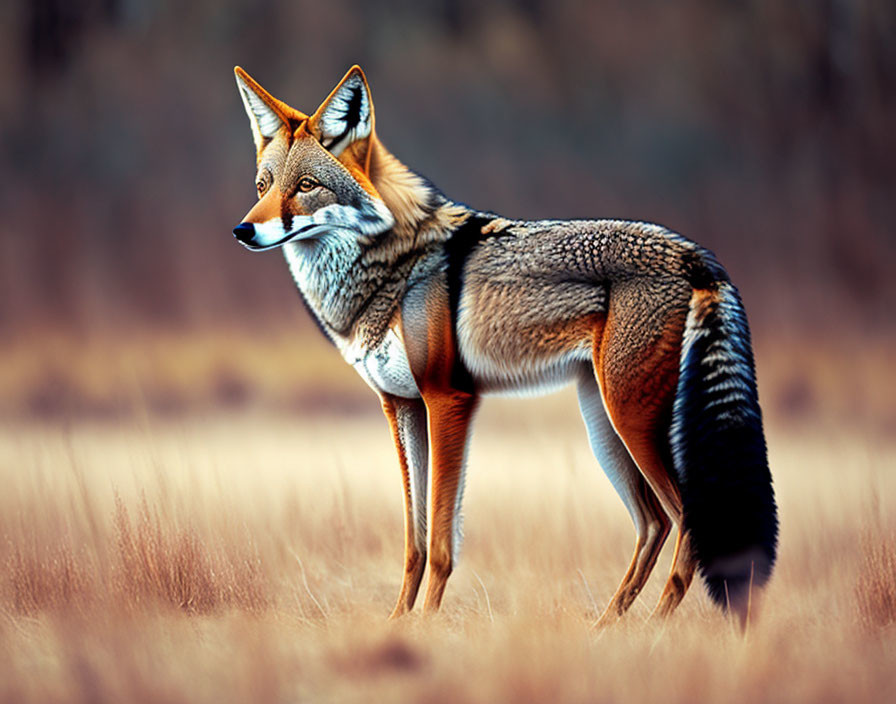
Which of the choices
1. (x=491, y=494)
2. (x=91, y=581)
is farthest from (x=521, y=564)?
(x=91, y=581)

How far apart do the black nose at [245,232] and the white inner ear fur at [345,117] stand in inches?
22.6

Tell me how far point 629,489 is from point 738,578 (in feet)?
2.34

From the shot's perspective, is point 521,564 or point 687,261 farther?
point 521,564

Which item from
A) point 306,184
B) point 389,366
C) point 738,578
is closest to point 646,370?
point 738,578

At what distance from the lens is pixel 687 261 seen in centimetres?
379

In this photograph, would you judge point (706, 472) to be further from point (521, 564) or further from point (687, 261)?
point (521, 564)

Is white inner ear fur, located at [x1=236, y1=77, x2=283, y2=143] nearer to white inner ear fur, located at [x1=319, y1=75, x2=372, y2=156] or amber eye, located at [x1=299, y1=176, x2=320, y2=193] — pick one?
white inner ear fur, located at [x1=319, y1=75, x2=372, y2=156]

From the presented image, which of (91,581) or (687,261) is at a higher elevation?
(687,261)

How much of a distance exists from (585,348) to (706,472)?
28.1 inches

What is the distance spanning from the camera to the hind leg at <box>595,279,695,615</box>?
364 cm

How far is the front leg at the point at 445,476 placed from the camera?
12.9 ft

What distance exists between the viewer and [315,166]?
3.90 m

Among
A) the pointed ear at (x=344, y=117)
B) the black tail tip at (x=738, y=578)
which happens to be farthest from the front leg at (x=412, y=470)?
the black tail tip at (x=738, y=578)

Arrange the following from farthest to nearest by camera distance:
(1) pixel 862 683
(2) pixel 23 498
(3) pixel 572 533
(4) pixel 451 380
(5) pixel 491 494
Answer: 1. (5) pixel 491 494
2. (3) pixel 572 533
3. (2) pixel 23 498
4. (4) pixel 451 380
5. (1) pixel 862 683
